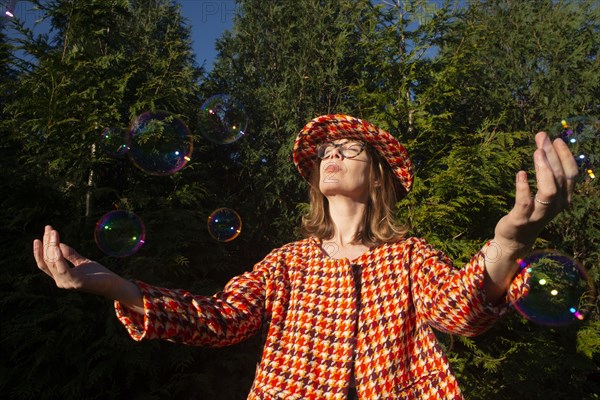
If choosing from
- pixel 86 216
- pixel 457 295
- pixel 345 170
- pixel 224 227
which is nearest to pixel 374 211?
pixel 345 170

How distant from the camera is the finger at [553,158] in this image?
1.17 m

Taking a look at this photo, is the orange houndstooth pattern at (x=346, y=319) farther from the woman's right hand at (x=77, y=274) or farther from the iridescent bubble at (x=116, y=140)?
the iridescent bubble at (x=116, y=140)

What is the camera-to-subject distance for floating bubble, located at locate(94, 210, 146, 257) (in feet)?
8.81

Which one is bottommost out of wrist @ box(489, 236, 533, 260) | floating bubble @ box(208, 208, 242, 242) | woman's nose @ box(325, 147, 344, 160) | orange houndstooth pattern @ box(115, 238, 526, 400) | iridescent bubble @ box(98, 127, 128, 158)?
orange houndstooth pattern @ box(115, 238, 526, 400)

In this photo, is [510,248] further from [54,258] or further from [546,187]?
[54,258]

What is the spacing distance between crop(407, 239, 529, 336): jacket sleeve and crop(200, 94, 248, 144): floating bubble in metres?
2.24

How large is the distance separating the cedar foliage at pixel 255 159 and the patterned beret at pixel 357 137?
1.69m

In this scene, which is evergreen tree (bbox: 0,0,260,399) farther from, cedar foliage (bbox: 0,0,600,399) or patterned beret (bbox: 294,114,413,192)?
patterned beret (bbox: 294,114,413,192)

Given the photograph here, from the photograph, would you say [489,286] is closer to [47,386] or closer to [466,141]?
[47,386]

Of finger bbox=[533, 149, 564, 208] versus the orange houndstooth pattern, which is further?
the orange houndstooth pattern

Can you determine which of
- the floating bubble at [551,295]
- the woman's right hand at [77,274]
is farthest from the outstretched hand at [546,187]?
the woman's right hand at [77,274]

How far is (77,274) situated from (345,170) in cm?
105

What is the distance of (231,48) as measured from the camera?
8.44 meters

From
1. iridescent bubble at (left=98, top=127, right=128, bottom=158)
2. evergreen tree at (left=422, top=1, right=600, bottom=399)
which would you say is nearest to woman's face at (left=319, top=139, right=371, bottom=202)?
iridescent bubble at (left=98, top=127, right=128, bottom=158)
